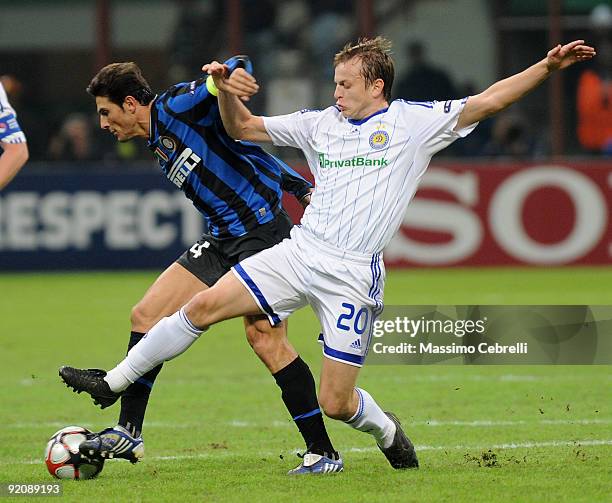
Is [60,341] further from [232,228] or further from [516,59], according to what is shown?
[516,59]

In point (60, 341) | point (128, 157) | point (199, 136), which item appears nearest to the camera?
point (199, 136)

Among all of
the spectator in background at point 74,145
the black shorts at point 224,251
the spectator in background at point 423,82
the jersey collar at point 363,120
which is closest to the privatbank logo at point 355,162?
the jersey collar at point 363,120

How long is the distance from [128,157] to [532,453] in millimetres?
12503

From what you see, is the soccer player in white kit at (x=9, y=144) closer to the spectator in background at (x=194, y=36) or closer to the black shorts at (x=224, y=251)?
the black shorts at (x=224, y=251)

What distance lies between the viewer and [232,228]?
23.3ft

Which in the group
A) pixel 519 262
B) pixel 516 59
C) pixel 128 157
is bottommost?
pixel 519 262

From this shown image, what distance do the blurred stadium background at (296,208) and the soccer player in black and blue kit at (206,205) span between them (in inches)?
34.2

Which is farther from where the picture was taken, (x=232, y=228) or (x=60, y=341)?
(x=60, y=341)

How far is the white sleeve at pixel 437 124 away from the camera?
21.2ft

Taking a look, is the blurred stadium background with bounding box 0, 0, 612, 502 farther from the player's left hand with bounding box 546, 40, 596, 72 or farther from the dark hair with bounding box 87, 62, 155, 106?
the player's left hand with bounding box 546, 40, 596, 72

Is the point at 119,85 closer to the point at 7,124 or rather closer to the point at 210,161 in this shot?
the point at 210,161

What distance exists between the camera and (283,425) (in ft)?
26.7

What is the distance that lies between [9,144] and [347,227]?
2.58m

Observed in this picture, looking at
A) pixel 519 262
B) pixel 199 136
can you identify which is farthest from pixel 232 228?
pixel 519 262
